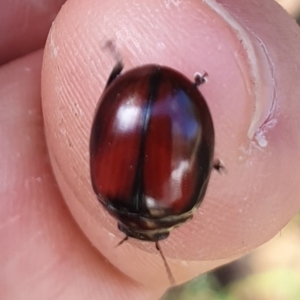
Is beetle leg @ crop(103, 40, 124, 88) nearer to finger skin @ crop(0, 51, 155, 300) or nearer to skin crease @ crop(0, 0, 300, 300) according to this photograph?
skin crease @ crop(0, 0, 300, 300)

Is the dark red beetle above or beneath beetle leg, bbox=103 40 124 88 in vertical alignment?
beneath

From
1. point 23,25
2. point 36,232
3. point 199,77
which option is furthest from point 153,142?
point 23,25

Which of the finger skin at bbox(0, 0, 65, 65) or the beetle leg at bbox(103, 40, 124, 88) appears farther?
the finger skin at bbox(0, 0, 65, 65)

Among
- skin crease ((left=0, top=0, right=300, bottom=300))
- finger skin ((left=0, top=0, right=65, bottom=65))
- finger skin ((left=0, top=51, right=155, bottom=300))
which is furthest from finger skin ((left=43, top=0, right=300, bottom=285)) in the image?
finger skin ((left=0, top=0, right=65, bottom=65))

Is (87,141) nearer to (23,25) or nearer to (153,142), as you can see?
(153,142)

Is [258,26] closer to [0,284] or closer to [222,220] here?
[222,220]

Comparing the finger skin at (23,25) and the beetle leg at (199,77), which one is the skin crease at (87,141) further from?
the finger skin at (23,25)

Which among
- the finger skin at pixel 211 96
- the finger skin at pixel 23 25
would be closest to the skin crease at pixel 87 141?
the finger skin at pixel 211 96
